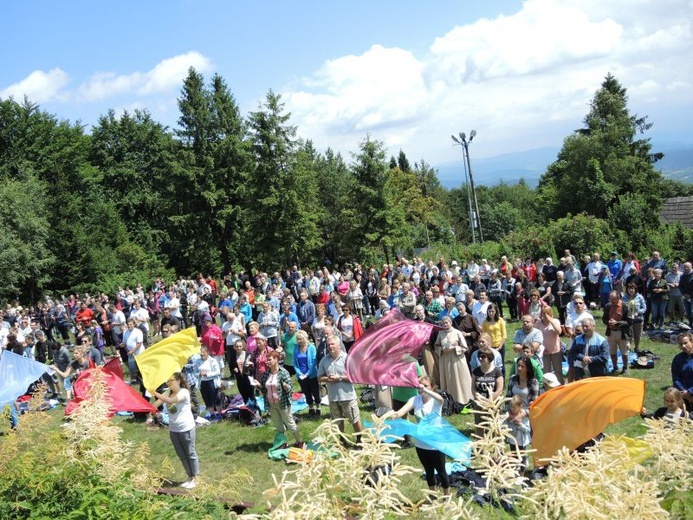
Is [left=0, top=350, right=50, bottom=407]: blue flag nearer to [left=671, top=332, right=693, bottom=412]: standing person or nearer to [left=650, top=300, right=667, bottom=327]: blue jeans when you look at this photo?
[left=671, top=332, right=693, bottom=412]: standing person

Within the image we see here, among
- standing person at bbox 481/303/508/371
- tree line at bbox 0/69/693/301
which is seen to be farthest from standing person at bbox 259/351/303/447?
tree line at bbox 0/69/693/301

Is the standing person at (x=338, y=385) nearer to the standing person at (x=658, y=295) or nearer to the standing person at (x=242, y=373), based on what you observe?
the standing person at (x=242, y=373)

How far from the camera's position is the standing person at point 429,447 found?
267 inches

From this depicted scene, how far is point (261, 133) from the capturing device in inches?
1253

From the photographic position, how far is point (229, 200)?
1665 inches

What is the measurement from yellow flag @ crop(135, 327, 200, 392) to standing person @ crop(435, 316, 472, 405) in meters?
4.59

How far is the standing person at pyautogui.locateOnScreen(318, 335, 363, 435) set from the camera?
9.02 m

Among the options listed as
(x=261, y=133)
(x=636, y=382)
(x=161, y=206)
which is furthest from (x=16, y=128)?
(x=636, y=382)

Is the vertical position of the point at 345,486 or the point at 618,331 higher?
the point at 345,486

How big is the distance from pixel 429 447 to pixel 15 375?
30.6 ft

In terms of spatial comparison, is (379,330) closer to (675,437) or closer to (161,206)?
(675,437)

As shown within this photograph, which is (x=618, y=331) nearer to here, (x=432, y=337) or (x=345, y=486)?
(x=432, y=337)

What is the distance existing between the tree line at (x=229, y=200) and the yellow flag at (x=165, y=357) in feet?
61.8

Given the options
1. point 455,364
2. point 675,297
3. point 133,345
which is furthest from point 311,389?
point 675,297
